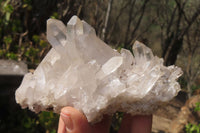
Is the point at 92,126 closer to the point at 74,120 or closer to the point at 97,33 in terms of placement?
the point at 74,120

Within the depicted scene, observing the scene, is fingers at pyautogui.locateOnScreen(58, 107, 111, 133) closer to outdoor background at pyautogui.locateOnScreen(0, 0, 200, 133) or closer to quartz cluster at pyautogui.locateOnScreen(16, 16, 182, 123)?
quartz cluster at pyautogui.locateOnScreen(16, 16, 182, 123)

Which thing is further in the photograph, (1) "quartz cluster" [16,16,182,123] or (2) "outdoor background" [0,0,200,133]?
(2) "outdoor background" [0,0,200,133]

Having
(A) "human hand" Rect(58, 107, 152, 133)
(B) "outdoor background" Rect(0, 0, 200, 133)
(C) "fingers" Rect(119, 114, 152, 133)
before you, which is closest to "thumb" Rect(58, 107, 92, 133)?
(A) "human hand" Rect(58, 107, 152, 133)

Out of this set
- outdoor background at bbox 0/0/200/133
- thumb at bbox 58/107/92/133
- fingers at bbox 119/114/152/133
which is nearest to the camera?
thumb at bbox 58/107/92/133

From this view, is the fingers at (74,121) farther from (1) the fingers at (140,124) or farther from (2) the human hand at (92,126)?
(1) the fingers at (140,124)

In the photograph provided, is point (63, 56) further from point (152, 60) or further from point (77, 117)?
point (152, 60)

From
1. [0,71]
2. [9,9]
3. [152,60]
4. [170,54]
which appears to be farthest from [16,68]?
[170,54]

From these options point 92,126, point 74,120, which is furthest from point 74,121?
point 92,126
